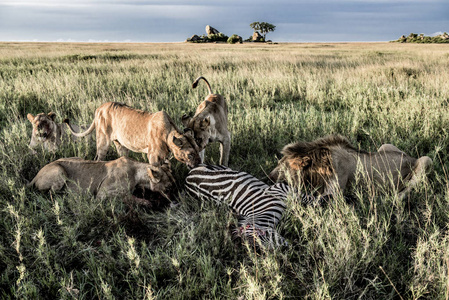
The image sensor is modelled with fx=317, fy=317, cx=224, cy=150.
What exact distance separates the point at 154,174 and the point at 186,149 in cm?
54

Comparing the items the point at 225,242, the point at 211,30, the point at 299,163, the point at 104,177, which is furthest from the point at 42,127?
the point at 211,30

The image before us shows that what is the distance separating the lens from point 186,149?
429cm

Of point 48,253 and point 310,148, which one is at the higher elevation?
point 310,148

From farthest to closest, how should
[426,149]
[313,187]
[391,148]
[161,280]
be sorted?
[426,149] → [391,148] → [313,187] → [161,280]

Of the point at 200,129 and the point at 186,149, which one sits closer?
the point at 186,149

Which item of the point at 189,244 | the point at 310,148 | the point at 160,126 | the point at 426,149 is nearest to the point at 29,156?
the point at 160,126

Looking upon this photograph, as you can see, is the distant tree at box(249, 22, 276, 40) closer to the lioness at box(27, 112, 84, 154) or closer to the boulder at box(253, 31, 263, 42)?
the boulder at box(253, 31, 263, 42)

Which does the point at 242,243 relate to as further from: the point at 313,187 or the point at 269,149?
the point at 269,149

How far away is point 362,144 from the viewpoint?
6.48 metres

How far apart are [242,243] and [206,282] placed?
0.53 metres

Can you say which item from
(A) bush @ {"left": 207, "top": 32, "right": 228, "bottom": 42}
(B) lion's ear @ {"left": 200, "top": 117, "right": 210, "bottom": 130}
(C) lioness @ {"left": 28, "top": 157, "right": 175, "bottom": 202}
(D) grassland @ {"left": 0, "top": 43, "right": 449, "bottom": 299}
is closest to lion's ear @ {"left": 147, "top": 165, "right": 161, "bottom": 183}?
(C) lioness @ {"left": 28, "top": 157, "right": 175, "bottom": 202}

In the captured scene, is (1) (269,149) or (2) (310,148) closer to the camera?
(2) (310,148)

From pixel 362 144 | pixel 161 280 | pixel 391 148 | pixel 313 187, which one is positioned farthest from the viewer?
pixel 362 144

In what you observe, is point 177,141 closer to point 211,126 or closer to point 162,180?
point 162,180
